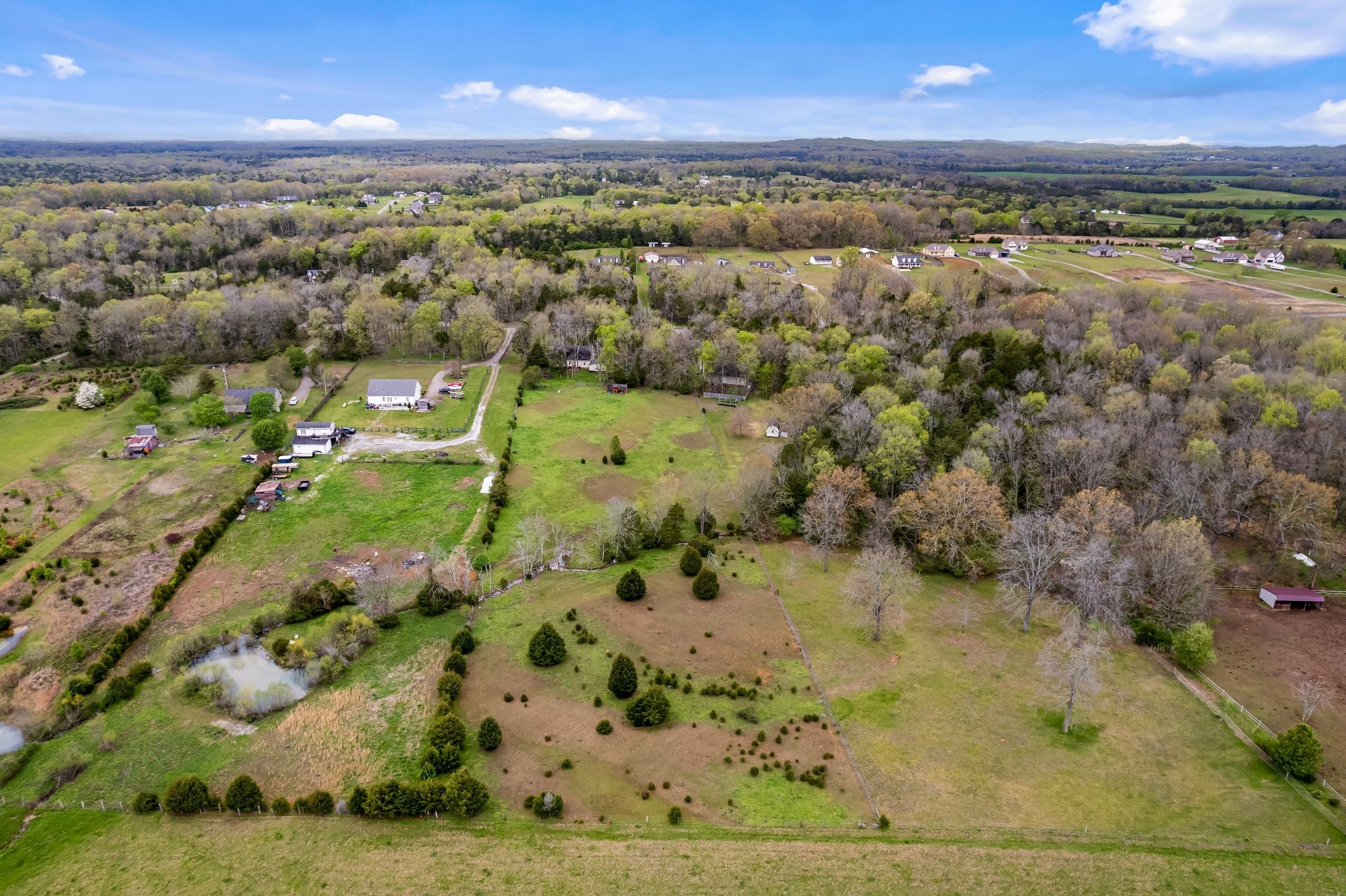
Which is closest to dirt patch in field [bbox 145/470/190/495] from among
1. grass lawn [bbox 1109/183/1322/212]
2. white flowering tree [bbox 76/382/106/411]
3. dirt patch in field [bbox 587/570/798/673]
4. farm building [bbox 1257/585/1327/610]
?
white flowering tree [bbox 76/382/106/411]

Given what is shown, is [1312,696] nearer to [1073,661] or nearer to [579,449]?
[1073,661]

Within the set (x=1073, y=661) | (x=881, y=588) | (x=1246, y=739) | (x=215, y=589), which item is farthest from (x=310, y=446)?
(x=1246, y=739)

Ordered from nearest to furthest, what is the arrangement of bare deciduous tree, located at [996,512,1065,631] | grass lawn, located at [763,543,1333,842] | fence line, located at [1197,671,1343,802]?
grass lawn, located at [763,543,1333,842], fence line, located at [1197,671,1343,802], bare deciduous tree, located at [996,512,1065,631]

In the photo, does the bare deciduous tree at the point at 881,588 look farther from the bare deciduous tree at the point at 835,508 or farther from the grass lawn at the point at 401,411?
the grass lawn at the point at 401,411

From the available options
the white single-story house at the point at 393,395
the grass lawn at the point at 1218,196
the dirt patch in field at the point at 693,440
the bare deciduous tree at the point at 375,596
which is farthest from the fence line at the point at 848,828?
the grass lawn at the point at 1218,196

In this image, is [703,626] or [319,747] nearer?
[319,747]

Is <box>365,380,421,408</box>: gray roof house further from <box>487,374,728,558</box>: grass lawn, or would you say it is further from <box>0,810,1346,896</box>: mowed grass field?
<box>0,810,1346,896</box>: mowed grass field
